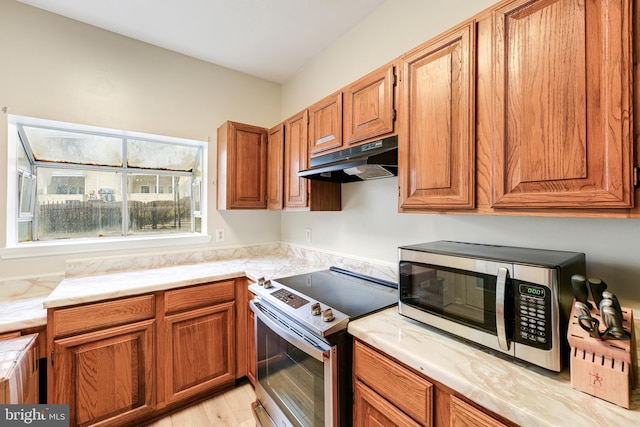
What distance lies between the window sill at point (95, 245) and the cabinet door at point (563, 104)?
2.47m

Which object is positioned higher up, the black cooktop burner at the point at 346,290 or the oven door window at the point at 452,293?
the oven door window at the point at 452,293

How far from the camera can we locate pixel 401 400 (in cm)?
102

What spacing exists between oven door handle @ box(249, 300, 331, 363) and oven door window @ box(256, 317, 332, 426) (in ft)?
0.15

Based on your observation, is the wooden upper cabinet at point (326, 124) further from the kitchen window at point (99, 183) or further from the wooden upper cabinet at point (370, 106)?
the kitchen window at point (99, 183)

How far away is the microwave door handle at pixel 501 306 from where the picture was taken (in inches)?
35.4

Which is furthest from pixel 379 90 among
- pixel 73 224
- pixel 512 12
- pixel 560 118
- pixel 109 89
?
pixel 73 224

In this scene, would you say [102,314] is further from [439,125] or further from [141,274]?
[439,125]

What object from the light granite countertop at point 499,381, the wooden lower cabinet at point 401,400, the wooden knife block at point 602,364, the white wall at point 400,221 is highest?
the white wall at point 400,221

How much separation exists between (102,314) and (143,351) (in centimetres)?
36

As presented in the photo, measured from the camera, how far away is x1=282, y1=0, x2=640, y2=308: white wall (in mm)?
1006

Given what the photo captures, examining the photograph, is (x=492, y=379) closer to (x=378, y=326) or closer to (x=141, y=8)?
(x=378, y=326)

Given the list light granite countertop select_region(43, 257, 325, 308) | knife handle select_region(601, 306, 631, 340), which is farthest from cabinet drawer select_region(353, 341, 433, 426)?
light granite countertop select_region(43, 257, 325, 308)

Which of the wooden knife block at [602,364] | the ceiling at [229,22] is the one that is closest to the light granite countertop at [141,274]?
the wooden knife block at [602,364]

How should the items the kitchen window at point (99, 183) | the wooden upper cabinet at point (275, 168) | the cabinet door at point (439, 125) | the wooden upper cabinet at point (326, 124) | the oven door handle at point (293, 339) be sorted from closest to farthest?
the cabinet door at point (439, 125)
the oven door handle at point (293, 339)
the wooden upper cabinet at point (326, 124)
the kitchen window at point (99, 183)
the wooden upper cabinet at point (275, 168)
